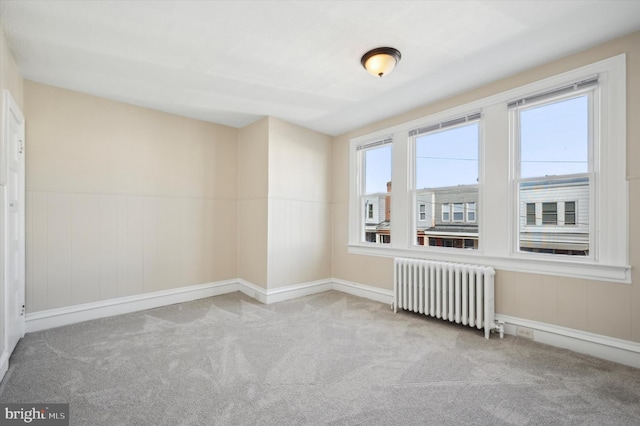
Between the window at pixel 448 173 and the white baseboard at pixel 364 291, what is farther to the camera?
the white baseboard at pixel 364 291

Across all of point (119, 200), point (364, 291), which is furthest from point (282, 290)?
point (119, 200)

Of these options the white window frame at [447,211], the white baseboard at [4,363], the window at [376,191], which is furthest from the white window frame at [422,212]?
the white baseboard at [4,363]

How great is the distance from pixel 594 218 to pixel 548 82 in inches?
53.9

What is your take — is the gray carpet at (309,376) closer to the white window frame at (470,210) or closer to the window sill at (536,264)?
the window sill at (536,264)

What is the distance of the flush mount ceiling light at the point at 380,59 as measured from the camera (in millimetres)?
2578

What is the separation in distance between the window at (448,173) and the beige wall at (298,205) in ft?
5.35

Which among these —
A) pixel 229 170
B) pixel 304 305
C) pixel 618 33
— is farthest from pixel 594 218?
pixel 229 170

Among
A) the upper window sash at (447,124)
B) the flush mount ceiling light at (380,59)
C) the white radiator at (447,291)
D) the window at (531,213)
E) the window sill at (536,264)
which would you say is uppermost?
the flush mount ceiling light at (380,59)

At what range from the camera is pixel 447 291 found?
337cm

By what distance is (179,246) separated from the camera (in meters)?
4.25

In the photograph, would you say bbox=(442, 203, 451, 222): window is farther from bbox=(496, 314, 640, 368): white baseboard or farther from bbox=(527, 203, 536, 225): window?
bbox=(496, 314, 640, 368): white baseboard

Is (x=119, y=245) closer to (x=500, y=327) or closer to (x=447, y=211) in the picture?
(x=447, y=211)

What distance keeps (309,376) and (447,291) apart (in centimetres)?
194

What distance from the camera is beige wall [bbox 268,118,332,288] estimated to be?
4.33 metres
